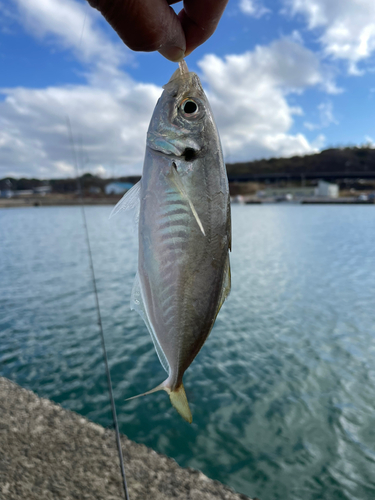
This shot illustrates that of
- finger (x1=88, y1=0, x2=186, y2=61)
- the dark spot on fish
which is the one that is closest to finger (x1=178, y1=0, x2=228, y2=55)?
finger (x1=88, y1=0, x2=186, y2=61)

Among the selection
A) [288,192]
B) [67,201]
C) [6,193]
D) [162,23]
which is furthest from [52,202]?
[162,23]

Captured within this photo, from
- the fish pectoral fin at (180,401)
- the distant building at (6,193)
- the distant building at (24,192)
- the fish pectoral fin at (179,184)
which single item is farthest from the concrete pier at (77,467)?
the distant building at (6,193)

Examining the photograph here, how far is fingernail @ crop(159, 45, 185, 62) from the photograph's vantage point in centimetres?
171

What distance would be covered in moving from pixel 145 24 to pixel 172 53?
0.21 metres

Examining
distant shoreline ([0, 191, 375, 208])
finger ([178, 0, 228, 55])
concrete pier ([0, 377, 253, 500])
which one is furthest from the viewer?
distant shoreline ([0, 191, 375, 208])

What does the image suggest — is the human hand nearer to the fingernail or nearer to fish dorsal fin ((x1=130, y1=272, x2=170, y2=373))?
the fingernail

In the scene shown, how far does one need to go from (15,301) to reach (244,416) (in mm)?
8665

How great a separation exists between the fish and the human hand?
24cm

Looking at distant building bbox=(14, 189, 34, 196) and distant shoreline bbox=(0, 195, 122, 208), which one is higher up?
distant building bbox=(14, 189, 34, 196)

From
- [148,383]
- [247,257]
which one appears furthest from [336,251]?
[148,383]

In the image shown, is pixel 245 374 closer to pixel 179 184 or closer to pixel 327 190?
pixel 179 184

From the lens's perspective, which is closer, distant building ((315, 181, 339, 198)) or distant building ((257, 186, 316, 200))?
distant building ((315, 181, 339, 198))

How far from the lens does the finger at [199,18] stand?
1.76 meters

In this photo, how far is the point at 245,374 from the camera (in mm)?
6449
